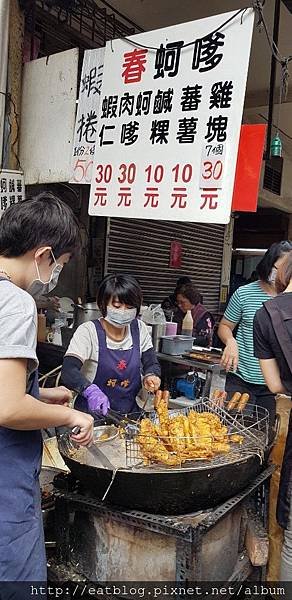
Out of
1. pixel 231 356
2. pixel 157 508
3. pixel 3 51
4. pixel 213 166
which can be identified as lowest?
pixel 157 508

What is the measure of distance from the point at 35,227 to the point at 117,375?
1.94 meters

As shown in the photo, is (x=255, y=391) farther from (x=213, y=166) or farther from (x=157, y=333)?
(x=213, y=166)

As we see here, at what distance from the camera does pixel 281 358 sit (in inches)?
105

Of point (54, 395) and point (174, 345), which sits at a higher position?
point (54, 395)

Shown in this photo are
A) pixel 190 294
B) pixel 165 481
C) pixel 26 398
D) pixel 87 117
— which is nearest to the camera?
pixel 26 398

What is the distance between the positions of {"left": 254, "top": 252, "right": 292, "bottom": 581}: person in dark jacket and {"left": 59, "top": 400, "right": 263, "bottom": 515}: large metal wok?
1.58 feet

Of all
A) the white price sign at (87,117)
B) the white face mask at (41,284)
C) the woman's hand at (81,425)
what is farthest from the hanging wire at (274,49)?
the woman's hand at (81,425)

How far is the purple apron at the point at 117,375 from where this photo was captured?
3436 mm

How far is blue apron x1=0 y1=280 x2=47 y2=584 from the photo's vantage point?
5.54 feet

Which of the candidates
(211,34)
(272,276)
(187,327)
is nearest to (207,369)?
(187,327)

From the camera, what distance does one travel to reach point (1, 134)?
14.0 feet

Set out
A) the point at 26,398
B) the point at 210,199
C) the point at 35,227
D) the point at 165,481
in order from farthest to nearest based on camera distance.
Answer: the point at 210,199, the point at 165,481, the point at 35,227, the point at 26,398

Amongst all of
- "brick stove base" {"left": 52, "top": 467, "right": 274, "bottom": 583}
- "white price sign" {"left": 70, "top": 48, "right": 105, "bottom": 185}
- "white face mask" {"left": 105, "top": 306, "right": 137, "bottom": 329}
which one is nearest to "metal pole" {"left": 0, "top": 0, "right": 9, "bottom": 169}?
"white price sign" {"left": 70, "top": 48, "right": 105, "bottom": 185}

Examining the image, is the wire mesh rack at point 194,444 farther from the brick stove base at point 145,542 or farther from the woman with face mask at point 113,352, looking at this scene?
the woman with face mask at point 113,352
